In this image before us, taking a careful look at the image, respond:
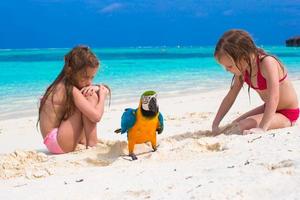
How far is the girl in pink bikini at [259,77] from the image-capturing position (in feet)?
12.4

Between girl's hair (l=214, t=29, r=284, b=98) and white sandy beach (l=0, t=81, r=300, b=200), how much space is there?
72 centimetres

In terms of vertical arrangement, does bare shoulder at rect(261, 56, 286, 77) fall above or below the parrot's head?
above

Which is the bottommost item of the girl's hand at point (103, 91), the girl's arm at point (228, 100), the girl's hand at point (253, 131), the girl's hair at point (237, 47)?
the girl's hand at point (253, 131)

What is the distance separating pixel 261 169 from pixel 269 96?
5.08ft

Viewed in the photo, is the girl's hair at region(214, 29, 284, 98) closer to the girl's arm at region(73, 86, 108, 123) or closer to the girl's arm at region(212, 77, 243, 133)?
the girl's arm at region(212, 77, 243, 133)

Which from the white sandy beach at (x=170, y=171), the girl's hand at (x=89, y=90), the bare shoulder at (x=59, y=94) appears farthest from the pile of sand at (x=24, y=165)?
the girl's hand at (x=89, y=90)

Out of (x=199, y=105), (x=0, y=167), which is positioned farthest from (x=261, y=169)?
(x=199, y=105)

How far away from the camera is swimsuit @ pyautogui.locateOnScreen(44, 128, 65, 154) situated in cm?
394

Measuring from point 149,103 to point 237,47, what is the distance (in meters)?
0.95

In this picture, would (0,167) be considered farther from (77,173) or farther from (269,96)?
(269,96)

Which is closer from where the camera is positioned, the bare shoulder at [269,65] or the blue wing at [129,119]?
the blue wing at [129,119]

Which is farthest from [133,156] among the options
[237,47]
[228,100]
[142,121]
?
[228,100]

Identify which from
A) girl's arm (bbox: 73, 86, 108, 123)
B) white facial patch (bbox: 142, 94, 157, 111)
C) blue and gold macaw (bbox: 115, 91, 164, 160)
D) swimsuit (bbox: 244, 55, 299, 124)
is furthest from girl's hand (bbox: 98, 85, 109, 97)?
swimsuit (bbox: 244, 55, 299, 124)

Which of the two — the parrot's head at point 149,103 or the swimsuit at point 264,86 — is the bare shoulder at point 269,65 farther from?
the parrot's head at point 149,103
